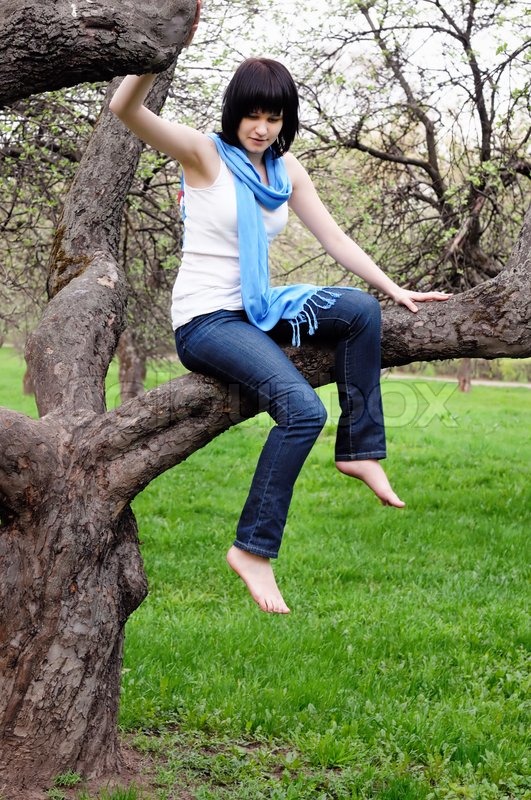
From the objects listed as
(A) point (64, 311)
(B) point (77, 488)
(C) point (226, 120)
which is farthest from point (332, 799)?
(C) point (226, 120)

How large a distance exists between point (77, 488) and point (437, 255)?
209 inches

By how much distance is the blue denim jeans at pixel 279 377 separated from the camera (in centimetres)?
277

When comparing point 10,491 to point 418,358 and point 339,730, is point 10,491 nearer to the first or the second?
point 418,358

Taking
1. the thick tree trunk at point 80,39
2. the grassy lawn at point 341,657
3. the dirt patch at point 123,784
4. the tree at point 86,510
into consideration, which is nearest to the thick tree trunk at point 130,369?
the grassy lawn at point 341,657

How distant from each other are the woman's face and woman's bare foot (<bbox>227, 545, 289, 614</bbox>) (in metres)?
1.34

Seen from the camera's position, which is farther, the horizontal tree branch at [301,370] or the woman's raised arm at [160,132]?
the horizontal tree branch at [301,370]

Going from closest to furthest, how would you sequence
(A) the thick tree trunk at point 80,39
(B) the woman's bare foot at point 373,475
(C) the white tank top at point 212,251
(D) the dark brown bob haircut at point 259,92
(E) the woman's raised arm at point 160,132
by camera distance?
(A) the thick tree trunk at point 80,39, (E) the woman's raised arm at point 160,132, (D) the dark brown bob haircut at point 259,92, (C) the white tank top at point 212,251, (B) the woman's bare foot at point 373,475

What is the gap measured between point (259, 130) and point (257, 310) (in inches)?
23.0

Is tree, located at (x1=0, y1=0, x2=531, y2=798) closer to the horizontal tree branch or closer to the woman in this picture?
the horizontal tree branch

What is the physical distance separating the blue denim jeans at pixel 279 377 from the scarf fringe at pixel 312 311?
0.02 meters

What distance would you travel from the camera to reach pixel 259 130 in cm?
284

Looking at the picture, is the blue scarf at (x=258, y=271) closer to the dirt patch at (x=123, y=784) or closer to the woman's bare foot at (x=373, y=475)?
the woman's bare foot at (x=373, y=475)

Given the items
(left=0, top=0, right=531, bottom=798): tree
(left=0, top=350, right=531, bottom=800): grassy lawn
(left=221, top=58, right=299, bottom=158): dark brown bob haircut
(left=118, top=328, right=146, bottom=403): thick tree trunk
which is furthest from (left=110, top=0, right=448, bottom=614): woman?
(left=118, top=328, right=146, bottom=403): thick tree trunk

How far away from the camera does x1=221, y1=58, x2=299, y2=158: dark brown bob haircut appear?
276cm
